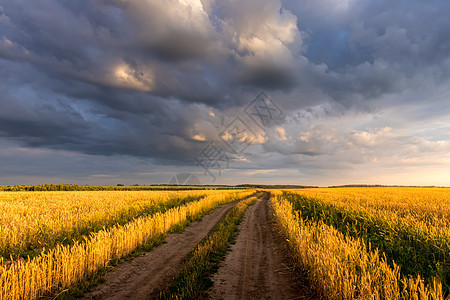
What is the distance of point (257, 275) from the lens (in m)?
7.02

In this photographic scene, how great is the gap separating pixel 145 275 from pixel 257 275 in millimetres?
3635

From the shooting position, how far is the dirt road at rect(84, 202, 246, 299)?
19.5 feet

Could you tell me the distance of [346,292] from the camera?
4.48 m

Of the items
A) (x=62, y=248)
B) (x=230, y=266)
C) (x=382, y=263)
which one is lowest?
(x=230, y=266)

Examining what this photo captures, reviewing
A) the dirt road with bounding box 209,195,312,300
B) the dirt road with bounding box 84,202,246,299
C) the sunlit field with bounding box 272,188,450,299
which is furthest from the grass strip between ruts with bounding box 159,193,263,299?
the sunlit field with bounding box 272,188,450,299

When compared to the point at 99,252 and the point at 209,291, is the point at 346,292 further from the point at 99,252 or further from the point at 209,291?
the point at 99,252

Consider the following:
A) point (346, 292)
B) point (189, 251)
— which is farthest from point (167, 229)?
point (346, 292)

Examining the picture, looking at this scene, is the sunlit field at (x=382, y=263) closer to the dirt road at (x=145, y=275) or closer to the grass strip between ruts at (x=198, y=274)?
the grass strip between ruts at (x=198, y=274)

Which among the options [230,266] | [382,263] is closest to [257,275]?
[230,266]

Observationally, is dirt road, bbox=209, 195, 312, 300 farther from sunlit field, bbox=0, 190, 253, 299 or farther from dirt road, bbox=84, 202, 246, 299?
sunlit field, bbox=0, 190, 253, 299

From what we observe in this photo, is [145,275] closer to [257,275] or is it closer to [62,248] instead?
[257,275]

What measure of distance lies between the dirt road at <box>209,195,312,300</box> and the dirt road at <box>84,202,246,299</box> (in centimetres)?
166

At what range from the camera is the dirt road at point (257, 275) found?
230 inches

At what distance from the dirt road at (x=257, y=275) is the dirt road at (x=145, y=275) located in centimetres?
166
